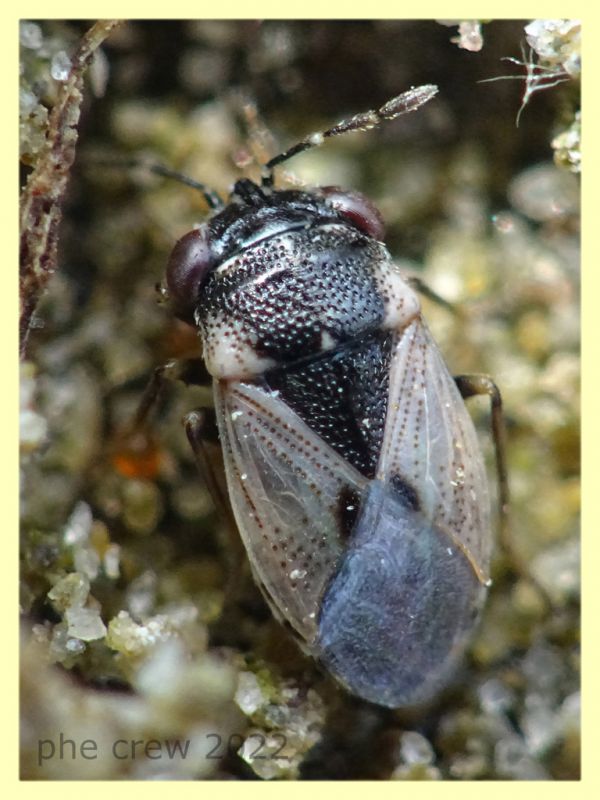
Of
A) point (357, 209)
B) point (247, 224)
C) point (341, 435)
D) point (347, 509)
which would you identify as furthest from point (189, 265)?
point (347, 509)

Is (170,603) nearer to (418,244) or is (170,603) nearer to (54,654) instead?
(54,654)

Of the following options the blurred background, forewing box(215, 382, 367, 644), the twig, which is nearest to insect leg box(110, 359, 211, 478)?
the blurred background

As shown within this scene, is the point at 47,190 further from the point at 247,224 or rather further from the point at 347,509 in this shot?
the point at 347,509

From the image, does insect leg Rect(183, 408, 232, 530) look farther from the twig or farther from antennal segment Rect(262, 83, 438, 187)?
antennal segment Rect(262, 83, 438, 187)

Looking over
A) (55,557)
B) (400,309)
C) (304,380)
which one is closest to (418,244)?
(400,309)

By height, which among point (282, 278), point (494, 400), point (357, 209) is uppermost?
point (357, 209)

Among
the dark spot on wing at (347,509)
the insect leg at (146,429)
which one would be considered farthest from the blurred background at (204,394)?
the dark spot on wing at (347,509)

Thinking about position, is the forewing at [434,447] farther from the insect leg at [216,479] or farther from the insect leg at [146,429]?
the insect leg at [146,429]
